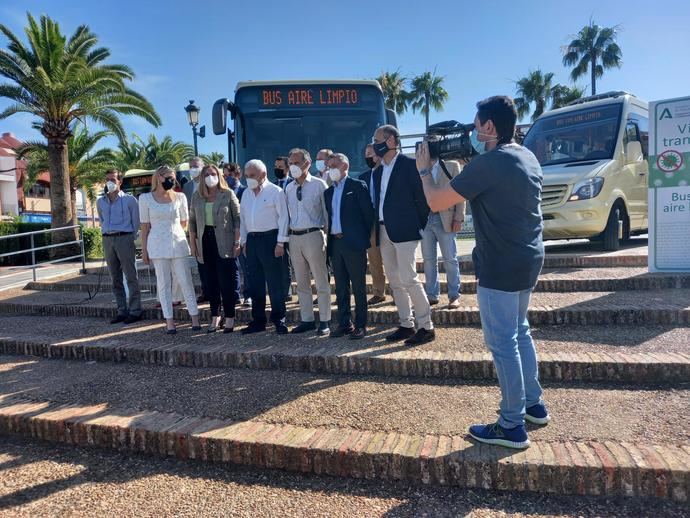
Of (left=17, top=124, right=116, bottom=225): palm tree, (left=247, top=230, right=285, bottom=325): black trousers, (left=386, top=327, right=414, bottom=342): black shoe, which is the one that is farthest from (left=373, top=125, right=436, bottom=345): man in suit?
(left=17, top=124, right=116, bottom=225): palm tree

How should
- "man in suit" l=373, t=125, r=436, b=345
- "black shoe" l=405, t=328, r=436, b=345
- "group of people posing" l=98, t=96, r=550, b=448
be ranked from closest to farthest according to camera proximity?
"group of people posing" l=98, t=96, r=550, b=448, "man in suit" l=373, t=125, r=436, b=345, "black shoe" l=405, t=328, r=436, b=345

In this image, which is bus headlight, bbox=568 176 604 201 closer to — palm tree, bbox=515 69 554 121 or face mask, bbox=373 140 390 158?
face mask, bbox=373 140 390 158

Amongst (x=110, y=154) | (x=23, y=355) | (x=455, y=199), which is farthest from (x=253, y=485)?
(x=110, y=154)

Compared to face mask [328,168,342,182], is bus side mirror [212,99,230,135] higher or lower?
higher

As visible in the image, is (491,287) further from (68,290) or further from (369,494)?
(68,290)

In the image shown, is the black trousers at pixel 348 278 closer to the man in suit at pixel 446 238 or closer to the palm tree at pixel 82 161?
the man in suit at pixel 446 238

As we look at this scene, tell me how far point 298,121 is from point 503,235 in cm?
510

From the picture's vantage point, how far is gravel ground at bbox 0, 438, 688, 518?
2434 millimetres

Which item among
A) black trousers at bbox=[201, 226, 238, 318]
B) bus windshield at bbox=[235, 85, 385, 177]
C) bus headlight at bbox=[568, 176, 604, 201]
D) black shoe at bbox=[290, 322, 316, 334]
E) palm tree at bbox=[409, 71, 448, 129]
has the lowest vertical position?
black shoe at bbox=[290, 322, 316, 334]

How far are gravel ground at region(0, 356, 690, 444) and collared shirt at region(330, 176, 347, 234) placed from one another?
1.51 metres

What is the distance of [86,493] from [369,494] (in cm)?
162

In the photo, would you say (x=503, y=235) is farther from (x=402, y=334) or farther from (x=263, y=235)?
(x=263, y=235)

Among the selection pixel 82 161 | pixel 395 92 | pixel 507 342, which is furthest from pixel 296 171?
pixel 395 92

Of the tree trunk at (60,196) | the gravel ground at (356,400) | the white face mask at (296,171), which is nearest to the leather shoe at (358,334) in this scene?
the gravel ground at (356,400)
